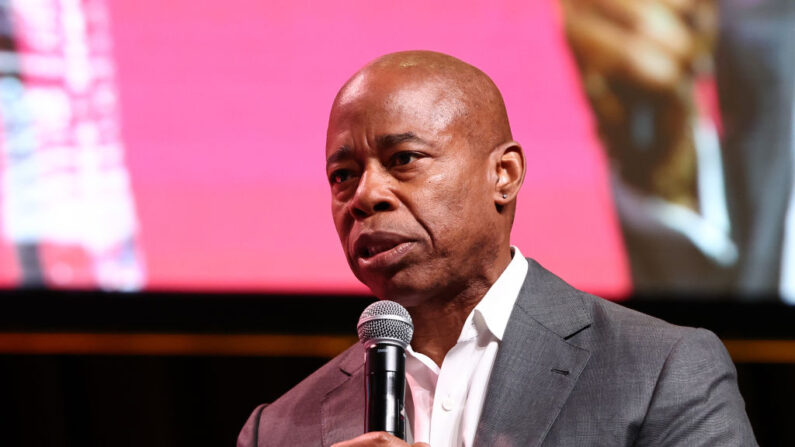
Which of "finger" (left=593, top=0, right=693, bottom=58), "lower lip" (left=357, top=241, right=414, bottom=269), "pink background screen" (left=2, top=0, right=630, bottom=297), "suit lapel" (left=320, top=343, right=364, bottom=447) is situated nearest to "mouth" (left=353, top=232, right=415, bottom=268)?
"lower lip" (left=357, top=241, right=414, bottom=269)

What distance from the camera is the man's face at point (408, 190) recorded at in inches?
76.8

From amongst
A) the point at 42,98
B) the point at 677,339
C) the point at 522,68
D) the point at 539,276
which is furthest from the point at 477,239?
the point at 42,98

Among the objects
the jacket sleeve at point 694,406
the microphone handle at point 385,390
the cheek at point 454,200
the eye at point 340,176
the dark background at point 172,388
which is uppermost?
the eye at point 340,176

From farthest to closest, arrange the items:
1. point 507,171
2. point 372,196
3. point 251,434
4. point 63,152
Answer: point 63,152
point 251,434
point 507,171
point 372,196

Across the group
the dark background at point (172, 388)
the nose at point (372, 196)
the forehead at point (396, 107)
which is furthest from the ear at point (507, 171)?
the dark background at point (172, 388)

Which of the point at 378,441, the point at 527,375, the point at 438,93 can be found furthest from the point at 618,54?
the point at 378,441

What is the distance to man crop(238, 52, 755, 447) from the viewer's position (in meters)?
1.87

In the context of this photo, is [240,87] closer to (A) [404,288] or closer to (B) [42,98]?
(B) [42,98]

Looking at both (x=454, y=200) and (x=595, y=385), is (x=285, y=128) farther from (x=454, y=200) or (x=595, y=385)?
(x=595, y=385)

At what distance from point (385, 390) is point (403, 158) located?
552 millimetres

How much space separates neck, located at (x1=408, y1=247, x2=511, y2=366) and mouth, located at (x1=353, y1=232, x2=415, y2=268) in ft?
0.68

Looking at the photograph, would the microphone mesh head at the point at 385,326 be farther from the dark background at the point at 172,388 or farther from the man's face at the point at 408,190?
the dark background at the point at 172,388

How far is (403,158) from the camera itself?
1991mm

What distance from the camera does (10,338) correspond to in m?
3.81
